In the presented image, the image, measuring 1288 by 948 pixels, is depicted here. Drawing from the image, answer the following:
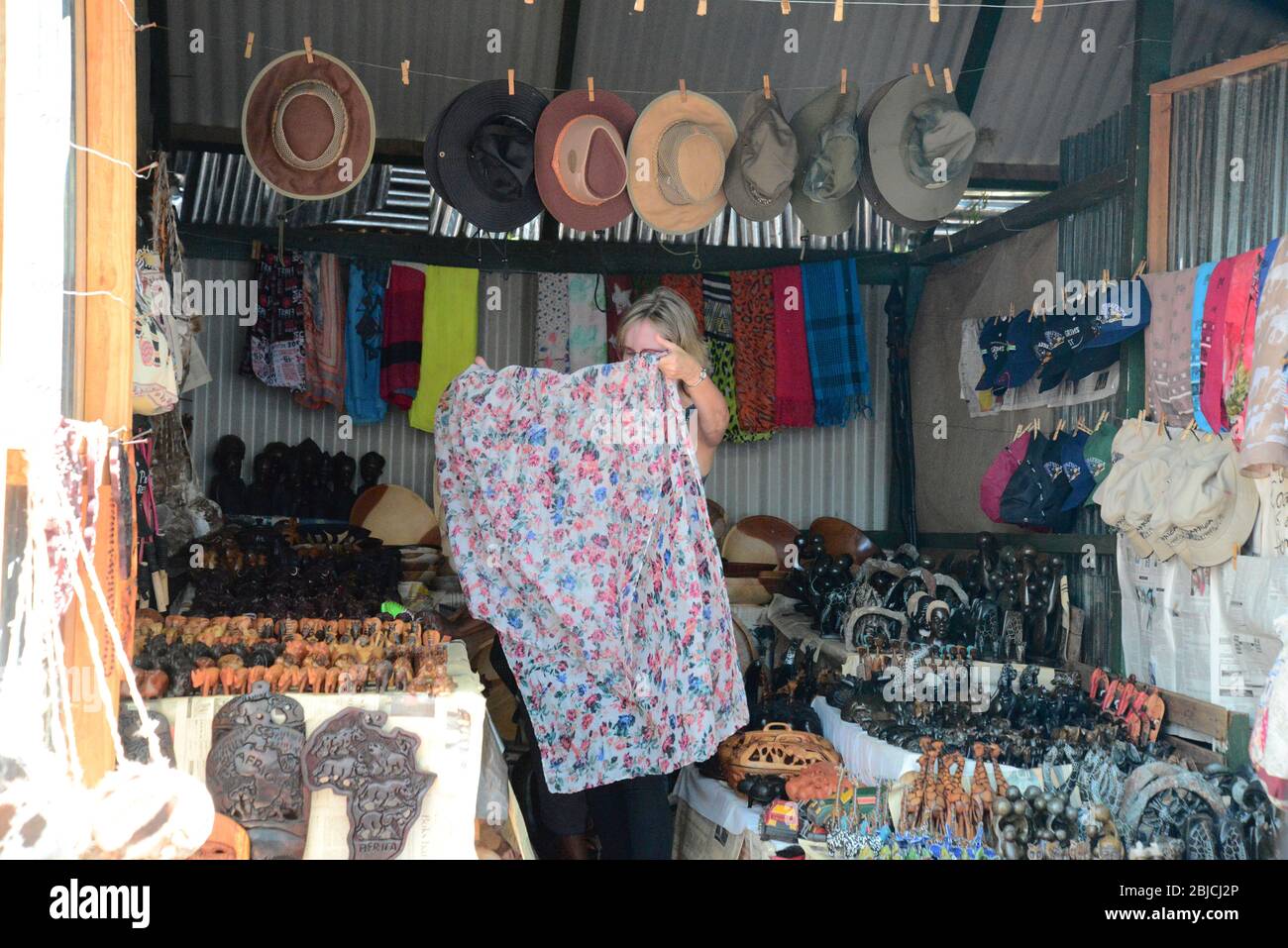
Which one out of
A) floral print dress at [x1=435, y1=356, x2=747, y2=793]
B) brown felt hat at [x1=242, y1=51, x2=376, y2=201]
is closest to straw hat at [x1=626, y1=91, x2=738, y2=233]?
brown felt hat at [x1=242, y1=51, x2=376, y2=201]

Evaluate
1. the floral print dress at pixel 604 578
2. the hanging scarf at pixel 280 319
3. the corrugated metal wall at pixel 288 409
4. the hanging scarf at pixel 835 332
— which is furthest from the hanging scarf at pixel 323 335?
the floral print dress at pixel 604 578

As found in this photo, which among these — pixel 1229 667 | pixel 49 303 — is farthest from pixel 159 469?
pixel 1229 667

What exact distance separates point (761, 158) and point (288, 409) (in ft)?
10.1

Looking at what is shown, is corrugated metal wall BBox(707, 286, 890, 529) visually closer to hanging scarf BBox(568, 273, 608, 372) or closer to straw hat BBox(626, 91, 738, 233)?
hanging scarf BBox(568, 273, 608, 372)

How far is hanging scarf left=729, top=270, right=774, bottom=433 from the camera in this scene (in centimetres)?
711

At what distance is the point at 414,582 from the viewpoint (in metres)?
5.88

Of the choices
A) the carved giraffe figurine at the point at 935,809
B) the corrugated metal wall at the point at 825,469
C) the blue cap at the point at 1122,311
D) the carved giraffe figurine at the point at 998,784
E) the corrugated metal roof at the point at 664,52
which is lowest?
the carved giraffe figurine at the point at 935,809

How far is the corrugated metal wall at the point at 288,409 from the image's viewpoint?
6.81 meters

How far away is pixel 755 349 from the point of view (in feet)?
23.4

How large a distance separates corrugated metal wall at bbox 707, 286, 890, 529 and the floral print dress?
134 inches

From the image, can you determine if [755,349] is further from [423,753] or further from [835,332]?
[423,753]

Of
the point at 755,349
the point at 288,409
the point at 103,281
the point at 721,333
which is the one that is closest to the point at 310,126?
the point at 288,409

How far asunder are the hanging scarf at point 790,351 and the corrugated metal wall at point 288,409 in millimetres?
1387

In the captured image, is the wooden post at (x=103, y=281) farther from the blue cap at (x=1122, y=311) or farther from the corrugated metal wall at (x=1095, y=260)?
the corrugated metal wall at (x=1095, y=260)
